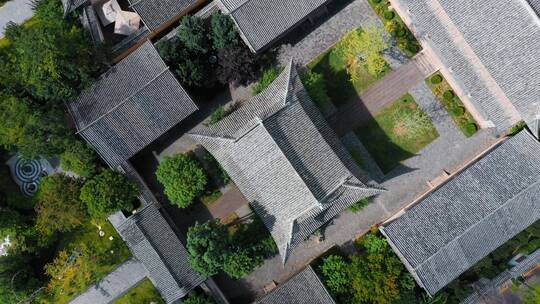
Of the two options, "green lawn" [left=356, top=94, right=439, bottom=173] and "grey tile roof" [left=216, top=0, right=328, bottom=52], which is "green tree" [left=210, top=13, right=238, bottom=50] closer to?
"grey tile roof" [left=216, top=0, right=328, bottom=52]

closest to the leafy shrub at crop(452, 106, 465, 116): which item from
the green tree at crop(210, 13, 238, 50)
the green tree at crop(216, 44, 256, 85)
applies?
the green tree at crop(216, 44, 256, 85)

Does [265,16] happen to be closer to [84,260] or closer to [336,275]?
[336,275]

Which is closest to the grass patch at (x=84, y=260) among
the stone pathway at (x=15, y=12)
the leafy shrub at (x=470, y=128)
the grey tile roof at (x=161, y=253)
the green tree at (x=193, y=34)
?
the grey tile roof at (x=161, y=253)

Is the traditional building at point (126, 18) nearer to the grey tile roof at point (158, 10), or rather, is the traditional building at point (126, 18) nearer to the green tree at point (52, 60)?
the grey tile roof at point (158, 10)

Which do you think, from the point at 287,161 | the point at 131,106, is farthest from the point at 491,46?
the point at 131,106

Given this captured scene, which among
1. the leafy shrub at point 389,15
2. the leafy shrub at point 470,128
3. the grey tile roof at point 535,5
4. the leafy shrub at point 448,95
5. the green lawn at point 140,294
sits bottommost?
the leafy shrub at point 470,128

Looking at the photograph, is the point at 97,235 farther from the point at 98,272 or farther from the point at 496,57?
the point at 496,57
